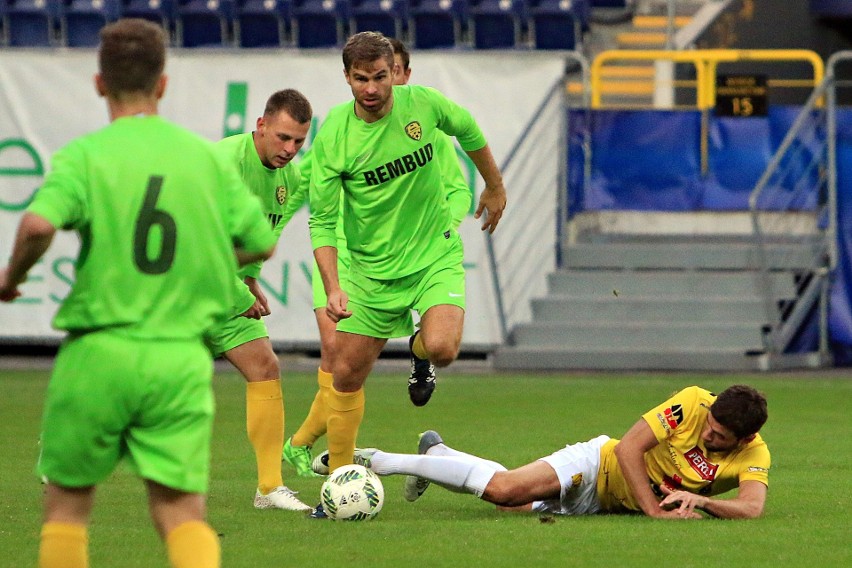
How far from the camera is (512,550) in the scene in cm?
601

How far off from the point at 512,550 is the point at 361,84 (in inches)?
90.0

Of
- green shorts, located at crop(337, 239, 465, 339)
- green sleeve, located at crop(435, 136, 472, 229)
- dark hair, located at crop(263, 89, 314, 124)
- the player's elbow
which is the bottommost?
the player's elbow

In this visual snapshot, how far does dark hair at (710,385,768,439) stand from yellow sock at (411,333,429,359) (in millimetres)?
1671

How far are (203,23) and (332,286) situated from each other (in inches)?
Answer: 491

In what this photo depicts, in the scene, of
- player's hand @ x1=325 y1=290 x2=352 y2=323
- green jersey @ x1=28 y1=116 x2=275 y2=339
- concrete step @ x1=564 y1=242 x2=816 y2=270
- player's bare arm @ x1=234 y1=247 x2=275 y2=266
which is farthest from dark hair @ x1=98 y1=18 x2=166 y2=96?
concrete step @ x1=564 y1=242 x2=816 y2=270

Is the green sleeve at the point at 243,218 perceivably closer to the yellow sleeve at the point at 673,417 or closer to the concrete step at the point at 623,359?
the yellow sleeve at the point at 673,417

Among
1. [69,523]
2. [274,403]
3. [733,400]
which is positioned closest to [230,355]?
[274,403]

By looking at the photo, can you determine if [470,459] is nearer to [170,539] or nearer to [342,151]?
[342,151]

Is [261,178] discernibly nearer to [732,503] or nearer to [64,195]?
[732,503]

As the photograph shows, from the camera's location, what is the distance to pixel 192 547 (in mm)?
4086

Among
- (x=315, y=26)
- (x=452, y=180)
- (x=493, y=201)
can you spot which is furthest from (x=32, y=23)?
(x=493, y=201)

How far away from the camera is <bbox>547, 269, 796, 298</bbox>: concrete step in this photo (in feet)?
50.0

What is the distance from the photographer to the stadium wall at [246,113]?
1518cm

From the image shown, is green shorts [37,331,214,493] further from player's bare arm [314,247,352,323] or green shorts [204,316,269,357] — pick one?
green shorts [204,316,269,357]
